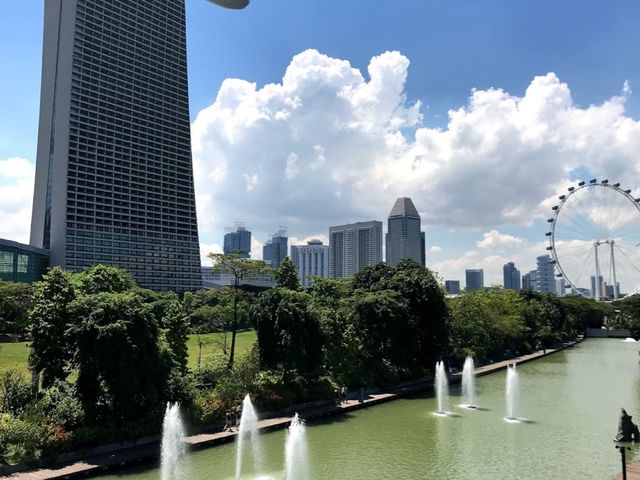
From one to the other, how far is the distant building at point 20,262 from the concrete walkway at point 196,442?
7182 centimetres

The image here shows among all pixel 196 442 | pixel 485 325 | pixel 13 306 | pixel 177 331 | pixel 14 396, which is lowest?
pixel 196 442

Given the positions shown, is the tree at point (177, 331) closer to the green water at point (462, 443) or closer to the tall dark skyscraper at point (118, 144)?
the green water at point (462, 443)

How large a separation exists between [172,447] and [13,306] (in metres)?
37.2

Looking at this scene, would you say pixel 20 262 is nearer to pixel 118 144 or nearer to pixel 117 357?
pixel 118 144

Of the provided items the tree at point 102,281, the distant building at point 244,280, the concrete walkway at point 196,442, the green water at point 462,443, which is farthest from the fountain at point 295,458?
the distant building at point 244,280

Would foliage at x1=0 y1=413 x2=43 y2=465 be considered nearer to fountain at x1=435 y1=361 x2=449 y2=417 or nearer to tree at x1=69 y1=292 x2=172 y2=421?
tree at x1=69 y1=292 x2=172 y2=421

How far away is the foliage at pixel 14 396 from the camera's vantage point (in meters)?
21.8

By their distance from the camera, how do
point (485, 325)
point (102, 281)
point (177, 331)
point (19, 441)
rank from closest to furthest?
point (19, 441)
point (177, 331)
point (102, 281)
point (485, 325)

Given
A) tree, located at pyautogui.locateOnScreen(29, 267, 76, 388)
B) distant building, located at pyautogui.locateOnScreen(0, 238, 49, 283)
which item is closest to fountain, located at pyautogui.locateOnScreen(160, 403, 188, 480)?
tree, located at pyautogui.locateOnScreen(29, 267, 76, 388)

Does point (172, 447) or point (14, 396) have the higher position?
point (14, 396)

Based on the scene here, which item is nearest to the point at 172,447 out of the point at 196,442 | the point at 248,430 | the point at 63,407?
the point at 196,442

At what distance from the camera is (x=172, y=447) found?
856 inches

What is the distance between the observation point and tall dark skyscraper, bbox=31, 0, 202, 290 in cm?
10912

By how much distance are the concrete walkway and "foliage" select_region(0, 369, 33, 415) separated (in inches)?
150
